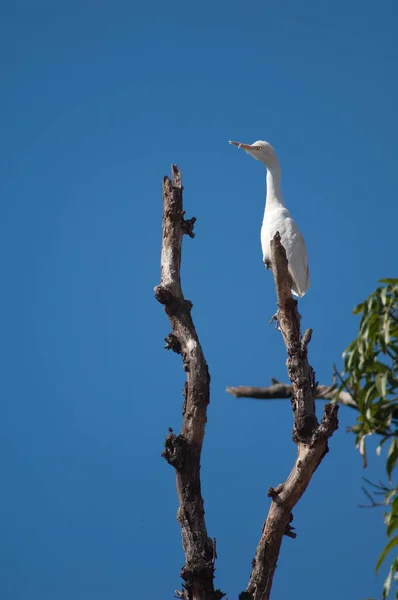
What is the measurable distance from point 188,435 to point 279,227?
2602mm

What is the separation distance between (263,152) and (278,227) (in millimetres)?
729

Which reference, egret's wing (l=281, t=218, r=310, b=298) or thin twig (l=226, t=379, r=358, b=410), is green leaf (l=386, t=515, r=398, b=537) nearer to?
thin twig (l=226, t=379, r=358, b=410)

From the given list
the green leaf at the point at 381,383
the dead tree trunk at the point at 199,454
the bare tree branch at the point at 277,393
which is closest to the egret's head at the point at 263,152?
the dead tree trunk at the point at 199,454

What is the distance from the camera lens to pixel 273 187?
7324mm

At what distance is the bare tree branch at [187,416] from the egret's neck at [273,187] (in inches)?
73.1

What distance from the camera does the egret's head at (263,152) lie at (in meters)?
7.27

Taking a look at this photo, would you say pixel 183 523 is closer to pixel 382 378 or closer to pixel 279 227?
pixel 382 378

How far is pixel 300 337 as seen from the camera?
5297 mm

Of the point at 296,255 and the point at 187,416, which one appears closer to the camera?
the point at 187,416

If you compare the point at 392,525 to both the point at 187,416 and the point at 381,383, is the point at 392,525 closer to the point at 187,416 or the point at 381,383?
the point at 381,383

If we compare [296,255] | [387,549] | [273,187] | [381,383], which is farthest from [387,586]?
[273,187]

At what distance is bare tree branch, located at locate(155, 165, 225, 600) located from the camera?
467cm

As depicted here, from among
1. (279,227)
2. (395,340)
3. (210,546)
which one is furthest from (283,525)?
(279,227)

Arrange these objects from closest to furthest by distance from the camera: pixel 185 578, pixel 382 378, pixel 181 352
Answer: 1. pixel 382 378
2. pixel 185 578
3. pixel 181 352
